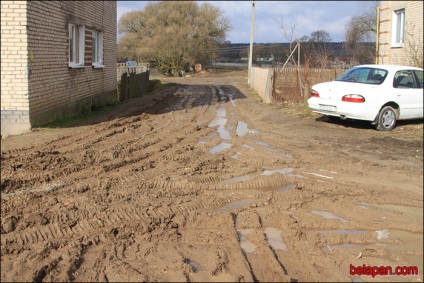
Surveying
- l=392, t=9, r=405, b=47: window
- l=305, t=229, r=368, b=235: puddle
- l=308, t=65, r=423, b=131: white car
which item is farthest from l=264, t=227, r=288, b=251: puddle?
l=392, t=9, r=405, b=47: window

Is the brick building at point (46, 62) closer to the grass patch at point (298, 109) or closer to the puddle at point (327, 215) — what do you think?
the grass patch at point (298, 109)

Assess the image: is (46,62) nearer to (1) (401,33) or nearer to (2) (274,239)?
(2) (274,239)

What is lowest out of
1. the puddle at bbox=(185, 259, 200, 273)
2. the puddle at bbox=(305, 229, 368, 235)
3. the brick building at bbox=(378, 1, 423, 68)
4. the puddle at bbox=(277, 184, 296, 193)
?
the puddle at bbox=(185, 259, 200, 273)

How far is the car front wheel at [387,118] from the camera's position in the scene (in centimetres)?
1001

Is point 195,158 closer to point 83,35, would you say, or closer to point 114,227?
point 114,227

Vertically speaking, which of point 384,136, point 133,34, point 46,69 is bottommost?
point 384,136

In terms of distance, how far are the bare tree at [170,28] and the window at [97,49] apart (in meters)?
2.96

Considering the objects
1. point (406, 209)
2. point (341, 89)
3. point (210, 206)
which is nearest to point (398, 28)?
point (341, 89)

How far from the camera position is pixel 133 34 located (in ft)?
40.4

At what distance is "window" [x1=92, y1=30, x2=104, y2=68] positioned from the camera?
17.0 m

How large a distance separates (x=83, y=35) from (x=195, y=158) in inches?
331

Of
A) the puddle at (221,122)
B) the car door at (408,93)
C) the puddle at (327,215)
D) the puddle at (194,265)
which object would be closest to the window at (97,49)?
the puddle at (221,122)

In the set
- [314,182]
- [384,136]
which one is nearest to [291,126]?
[384,136]

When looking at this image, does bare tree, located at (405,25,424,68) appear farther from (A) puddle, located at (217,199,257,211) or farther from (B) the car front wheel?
(A) puddle, located at (217,199,257,211)
